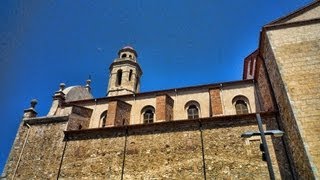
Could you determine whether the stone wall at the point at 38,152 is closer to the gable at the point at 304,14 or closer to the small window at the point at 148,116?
the small window at the point at 148,116

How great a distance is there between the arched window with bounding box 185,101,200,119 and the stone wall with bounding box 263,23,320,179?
568 cm

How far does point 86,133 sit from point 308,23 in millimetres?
12552

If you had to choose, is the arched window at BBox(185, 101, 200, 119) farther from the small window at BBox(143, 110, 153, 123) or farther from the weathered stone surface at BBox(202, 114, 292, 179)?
the weathered stone surface at BBox(202, 114, 292, 179)

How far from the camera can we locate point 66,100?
21.2 m

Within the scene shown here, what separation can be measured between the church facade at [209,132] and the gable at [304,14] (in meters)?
0.04

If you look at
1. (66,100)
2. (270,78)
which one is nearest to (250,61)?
(270,78)

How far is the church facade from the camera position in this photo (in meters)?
10.6

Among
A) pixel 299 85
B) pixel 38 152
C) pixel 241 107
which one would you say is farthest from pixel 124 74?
pixel 299 85

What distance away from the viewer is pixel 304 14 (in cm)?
1247

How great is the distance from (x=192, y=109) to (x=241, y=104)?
10.5 ft

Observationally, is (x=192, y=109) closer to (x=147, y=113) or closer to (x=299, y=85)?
(x=147, y=113)

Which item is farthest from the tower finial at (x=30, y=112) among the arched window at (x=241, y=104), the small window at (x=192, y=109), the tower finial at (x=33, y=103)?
the arched window at (x=241, y=104)

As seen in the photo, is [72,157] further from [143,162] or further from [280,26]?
[280,26]

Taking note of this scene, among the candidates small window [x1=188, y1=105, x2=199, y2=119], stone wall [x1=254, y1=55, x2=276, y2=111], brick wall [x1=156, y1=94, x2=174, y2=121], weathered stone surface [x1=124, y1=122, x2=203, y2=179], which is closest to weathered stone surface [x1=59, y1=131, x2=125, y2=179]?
weathered stone surface [x1=124, y1=122, x2=203, y2=179]
